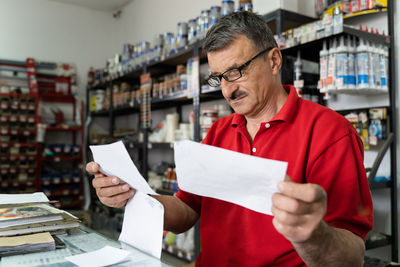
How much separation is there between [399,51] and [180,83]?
6.97 feet

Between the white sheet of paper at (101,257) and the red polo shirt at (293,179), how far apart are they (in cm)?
36

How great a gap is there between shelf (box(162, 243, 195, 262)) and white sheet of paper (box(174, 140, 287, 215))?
2790 millimetres

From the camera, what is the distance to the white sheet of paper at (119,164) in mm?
1023

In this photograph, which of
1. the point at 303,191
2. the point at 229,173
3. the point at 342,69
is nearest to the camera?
the point at 303,191

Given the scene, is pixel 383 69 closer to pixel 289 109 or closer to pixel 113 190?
pixel 289 109

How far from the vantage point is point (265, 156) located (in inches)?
46.9

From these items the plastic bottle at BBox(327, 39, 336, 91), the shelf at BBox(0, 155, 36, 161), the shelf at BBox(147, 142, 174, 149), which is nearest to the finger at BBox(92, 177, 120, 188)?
the plastic bottle at BBox(327, 39, 336, 91)

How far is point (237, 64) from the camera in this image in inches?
47.7

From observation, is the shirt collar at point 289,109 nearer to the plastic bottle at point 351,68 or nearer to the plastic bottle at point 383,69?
the plastic bottle at point 351,68

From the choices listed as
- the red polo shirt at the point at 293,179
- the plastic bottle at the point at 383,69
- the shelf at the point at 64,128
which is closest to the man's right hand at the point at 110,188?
the red polo shirt at the point at 293,179

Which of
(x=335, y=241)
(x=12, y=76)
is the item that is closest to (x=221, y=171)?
(x=335, y=241)

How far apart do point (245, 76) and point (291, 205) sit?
0.67m

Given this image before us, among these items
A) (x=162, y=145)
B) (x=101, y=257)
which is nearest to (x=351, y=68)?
(x=101, y=257)

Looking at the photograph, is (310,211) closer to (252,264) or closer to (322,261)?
(322,261)
